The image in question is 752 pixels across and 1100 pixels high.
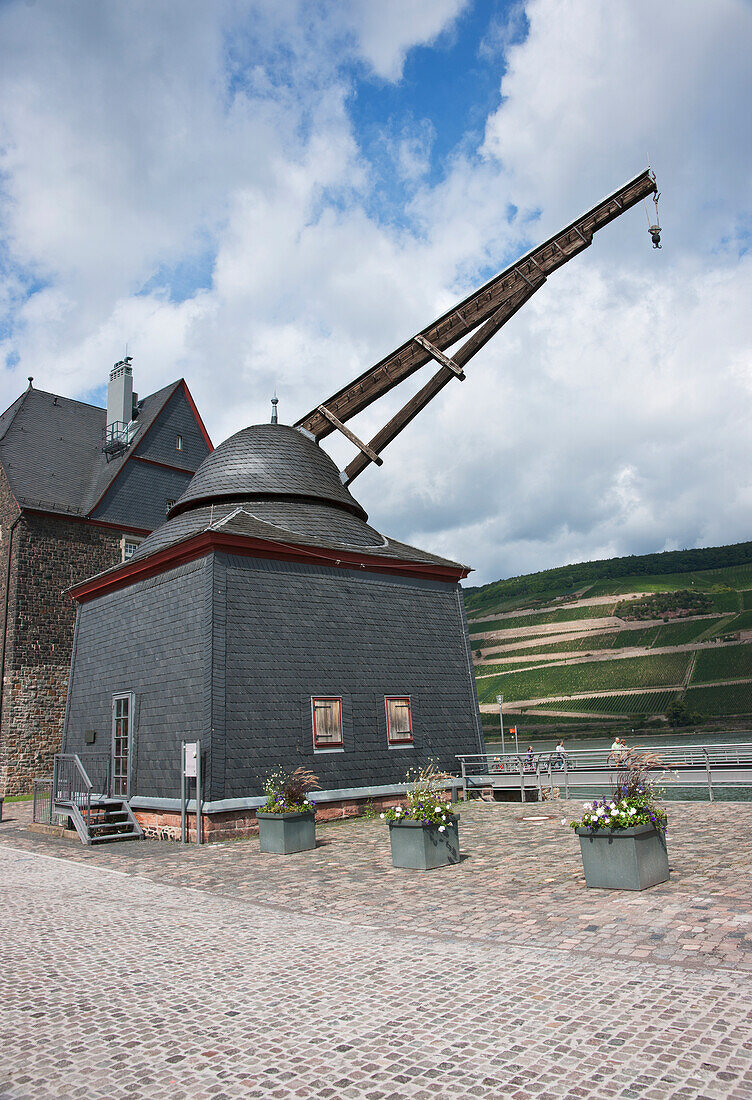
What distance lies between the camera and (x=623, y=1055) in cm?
386

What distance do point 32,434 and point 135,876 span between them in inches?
913

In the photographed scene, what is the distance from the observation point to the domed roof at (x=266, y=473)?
1823 cm

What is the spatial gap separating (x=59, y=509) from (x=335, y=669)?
15.6 m

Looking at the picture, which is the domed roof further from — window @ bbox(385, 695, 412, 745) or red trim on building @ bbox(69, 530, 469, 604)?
window @ bbox(385, 695, 412, 745)

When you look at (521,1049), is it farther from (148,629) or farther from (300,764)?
(148,629)

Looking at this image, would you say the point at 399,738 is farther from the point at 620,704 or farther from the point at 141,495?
the point at 620,704

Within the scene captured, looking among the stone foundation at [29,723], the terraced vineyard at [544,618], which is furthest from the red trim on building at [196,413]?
the terraced vineyard at [544,618]

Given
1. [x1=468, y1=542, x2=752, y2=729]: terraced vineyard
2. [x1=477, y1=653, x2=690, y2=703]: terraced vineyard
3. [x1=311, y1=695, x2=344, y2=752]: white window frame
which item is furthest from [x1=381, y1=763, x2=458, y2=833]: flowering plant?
[x1=477, y1=653, x2=690, y2=703]: terraced vineyard

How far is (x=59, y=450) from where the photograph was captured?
29500mm

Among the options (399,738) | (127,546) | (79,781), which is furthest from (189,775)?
(127,546)

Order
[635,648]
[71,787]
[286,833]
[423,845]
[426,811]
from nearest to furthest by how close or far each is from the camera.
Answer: [423,845], [426,811], [286,833], [71,787], [635,648]

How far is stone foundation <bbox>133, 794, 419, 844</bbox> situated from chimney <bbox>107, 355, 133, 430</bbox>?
19976 millimetres

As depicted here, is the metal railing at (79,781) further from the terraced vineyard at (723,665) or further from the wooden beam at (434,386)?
the terraced vineyard at (723,665)

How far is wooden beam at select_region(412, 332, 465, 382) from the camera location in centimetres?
2150
